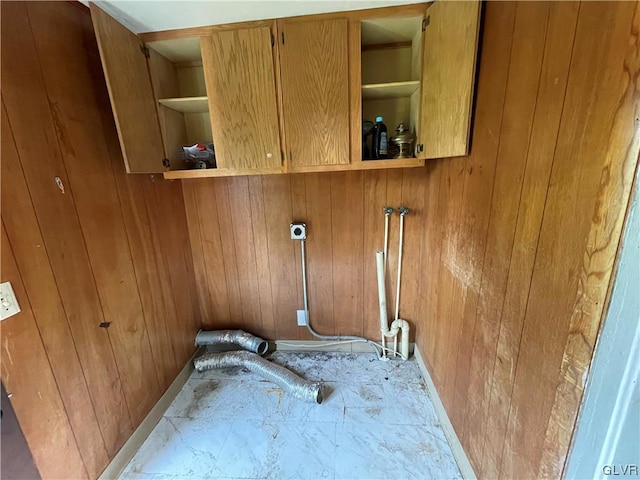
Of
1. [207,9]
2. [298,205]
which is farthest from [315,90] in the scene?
[298,205]

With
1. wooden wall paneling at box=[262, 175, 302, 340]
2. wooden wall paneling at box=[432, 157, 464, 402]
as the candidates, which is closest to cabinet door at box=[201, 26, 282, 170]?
wooden wall paneling at box=[262, 175, 302, 340]

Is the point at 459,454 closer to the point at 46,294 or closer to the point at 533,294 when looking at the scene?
the point at 533,294

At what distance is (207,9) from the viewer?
1225mm

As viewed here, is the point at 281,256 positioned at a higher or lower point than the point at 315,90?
lower

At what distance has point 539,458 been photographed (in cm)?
81

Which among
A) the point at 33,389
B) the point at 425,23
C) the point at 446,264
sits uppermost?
the point at 425,23

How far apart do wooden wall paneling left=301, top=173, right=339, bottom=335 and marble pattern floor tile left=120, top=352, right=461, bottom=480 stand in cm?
39

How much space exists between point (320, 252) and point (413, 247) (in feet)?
2.19

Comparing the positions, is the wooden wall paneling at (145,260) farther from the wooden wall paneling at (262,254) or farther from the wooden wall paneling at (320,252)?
the wooden wall paneling at (320,252)

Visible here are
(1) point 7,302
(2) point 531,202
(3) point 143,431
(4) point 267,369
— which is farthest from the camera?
(4) point 267,369

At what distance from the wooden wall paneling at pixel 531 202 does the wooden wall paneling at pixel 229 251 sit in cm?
172

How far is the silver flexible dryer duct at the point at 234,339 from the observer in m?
2.11

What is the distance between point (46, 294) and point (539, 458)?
1.79 m

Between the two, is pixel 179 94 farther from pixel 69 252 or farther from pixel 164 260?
pixel 69 252
